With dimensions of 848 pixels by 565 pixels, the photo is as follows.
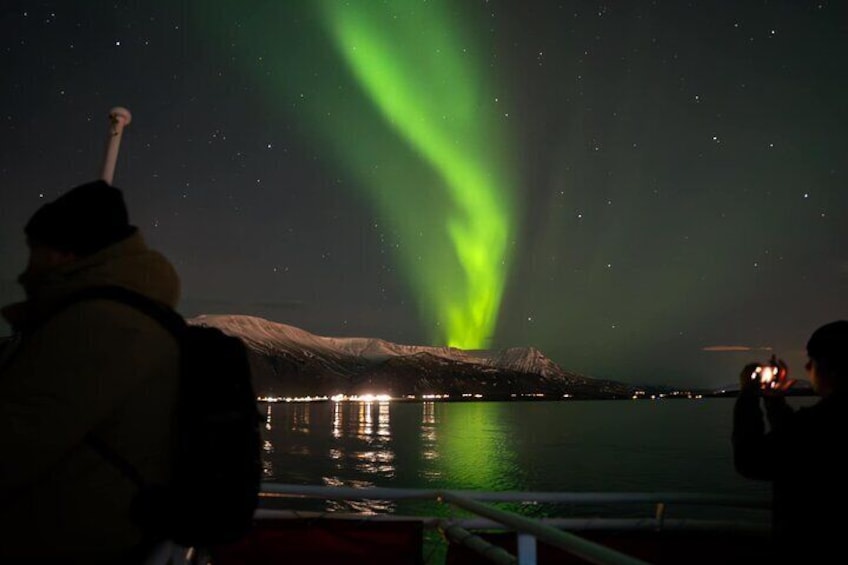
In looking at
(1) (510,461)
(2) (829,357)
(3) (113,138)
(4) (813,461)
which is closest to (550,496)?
(4) (813,461)

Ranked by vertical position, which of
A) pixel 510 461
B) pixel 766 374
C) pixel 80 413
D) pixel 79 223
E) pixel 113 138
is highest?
pixel 113 138

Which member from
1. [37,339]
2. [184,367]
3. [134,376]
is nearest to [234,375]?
[184,367]

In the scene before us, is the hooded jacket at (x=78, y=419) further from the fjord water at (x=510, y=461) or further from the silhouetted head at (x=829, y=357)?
the fjord water at (x=510, y=461)

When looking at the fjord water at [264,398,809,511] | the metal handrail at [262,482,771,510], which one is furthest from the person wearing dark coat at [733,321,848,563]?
the fjord water at [264,398,809,511]

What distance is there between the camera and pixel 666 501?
13.4ft

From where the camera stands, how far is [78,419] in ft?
5.25

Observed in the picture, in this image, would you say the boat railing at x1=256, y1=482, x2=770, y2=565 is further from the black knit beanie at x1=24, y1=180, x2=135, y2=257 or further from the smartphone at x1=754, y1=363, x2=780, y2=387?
the black knit beanie at x1=24, y1=180, x2=135, y2=257

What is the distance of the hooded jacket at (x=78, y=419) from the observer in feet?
5.19

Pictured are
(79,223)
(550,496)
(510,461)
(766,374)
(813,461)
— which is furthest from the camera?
(510,461)

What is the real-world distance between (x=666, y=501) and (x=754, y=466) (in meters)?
1.39

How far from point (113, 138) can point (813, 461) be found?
457cm

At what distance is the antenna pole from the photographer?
14.2ft

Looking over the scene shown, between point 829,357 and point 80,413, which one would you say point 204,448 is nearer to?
point 80,413

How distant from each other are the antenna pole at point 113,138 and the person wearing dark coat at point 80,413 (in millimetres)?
2756
